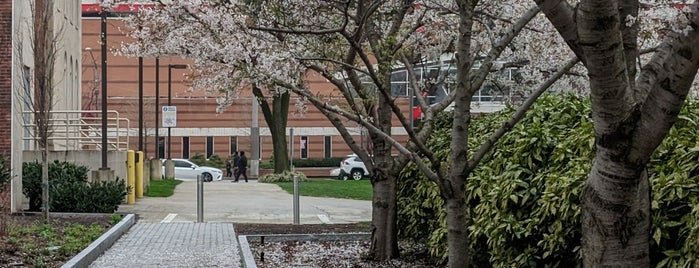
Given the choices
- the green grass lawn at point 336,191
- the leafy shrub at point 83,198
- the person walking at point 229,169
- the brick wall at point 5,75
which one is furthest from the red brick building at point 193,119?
the brick wall at point 5,75

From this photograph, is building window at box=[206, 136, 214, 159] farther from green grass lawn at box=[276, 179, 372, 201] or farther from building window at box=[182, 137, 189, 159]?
green grass lawn at box=[276, 179, 372, 201]

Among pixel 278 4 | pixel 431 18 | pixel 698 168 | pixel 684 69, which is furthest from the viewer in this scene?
pixel 431 18

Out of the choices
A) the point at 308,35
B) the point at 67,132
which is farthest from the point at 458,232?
the point at 67,132

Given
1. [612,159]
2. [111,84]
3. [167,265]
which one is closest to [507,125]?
[612,159]

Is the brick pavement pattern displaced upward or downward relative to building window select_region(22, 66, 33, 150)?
downward

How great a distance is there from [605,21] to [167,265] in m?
9.06

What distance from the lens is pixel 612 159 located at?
527cm

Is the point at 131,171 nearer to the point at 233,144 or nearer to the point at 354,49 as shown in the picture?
the point at 354,49

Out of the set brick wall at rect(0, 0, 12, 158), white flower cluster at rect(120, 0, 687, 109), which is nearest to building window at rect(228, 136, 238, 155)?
brick wall at rect(0, 0, 12, 158)

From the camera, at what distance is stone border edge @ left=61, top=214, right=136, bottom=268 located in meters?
12.0

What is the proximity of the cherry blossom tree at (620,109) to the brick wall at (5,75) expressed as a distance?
16.8m

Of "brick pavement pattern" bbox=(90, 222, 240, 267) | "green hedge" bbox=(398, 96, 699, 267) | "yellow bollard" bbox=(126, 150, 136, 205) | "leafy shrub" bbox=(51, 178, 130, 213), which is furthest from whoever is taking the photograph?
"yellow bollard" bbox=(126, 150, 136, 205)

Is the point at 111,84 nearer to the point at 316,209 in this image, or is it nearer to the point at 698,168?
the point at 316,209

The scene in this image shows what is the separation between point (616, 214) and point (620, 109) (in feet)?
1.95
